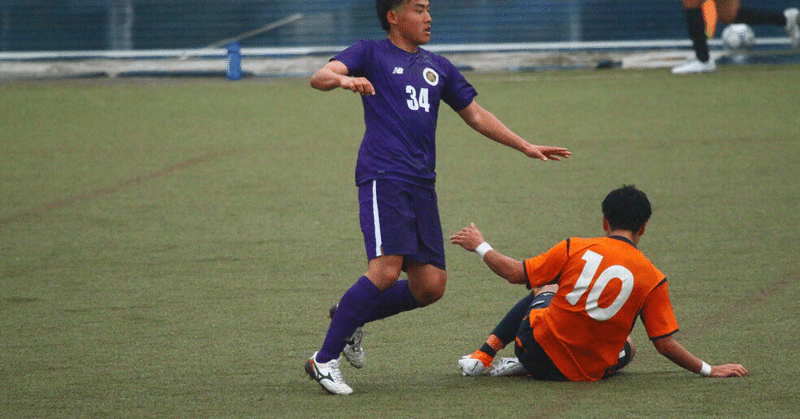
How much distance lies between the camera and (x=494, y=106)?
11969mm

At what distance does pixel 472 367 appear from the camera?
3.88 meters

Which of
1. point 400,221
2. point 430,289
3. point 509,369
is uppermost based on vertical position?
point 400,221

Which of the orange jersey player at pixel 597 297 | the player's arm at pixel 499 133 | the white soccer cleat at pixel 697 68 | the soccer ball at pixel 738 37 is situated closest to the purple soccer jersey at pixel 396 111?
the player's arm at pixel 499 133

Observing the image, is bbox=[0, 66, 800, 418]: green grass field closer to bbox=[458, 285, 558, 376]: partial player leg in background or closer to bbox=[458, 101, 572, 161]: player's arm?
bbox=[458, 285, 558, 376]: partial player leg in background

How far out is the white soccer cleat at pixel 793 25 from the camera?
14125 millimetres

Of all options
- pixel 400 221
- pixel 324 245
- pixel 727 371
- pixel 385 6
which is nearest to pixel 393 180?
pixel 400 221

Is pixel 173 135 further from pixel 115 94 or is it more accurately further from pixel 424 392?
pixel 424 392

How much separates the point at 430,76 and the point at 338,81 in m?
0.53

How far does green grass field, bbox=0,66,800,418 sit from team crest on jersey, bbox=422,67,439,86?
3.83 feet

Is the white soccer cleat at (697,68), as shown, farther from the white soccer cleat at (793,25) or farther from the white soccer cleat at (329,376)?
the white soccer cleat at (329,376)

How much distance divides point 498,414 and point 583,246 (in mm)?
690

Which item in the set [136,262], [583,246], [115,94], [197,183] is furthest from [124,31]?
[583,246]

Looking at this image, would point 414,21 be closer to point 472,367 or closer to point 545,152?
point 545,152

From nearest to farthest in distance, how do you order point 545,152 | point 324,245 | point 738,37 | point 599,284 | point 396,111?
point 599,284 < point 396,111 < point 545,152 < point 324,245 < point 738,37
